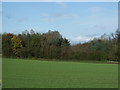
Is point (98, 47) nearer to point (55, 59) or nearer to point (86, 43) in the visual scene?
point (86, 43)

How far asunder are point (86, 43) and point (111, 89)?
55633mm

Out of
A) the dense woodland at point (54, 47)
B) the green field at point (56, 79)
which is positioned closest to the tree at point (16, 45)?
the dense woodland at point (54, 47)

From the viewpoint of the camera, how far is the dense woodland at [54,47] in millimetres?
56000

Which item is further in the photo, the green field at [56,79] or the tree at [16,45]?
the tree at [16,45]

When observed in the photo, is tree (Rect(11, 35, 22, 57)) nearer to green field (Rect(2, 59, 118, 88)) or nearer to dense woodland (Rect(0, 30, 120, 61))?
dense woodland (Rect(0, 30, 120, 61))

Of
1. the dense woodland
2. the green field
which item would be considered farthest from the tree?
the green field

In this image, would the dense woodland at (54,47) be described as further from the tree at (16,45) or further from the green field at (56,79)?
the green field at (56,79)

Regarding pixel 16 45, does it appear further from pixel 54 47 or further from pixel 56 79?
pixel 56 79

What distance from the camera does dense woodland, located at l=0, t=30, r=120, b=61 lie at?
56.0 m

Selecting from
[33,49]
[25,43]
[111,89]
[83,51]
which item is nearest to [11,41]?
[25,43]

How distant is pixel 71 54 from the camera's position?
55.9 m

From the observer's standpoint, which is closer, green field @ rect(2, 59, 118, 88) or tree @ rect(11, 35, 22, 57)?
green field @ rect(2, 59, 118, 88)

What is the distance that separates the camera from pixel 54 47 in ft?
186

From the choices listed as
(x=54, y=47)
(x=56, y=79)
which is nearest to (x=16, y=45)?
(x=54, y=47)
